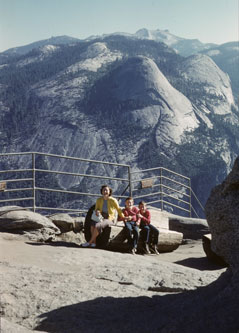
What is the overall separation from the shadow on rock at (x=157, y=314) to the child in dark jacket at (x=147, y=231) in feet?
14.1

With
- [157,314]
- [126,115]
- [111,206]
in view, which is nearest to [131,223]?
[111,206]

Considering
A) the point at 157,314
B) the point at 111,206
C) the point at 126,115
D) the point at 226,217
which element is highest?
the point at 126,115

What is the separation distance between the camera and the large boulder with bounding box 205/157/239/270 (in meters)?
4.53

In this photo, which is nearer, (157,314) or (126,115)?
(157,314)

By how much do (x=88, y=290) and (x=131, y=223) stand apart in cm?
378

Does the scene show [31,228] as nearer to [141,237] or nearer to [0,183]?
[0,183]

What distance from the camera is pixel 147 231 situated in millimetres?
9195

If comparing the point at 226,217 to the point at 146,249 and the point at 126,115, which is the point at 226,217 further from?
the point at 126,115

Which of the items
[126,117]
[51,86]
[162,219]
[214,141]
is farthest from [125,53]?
[162,219]

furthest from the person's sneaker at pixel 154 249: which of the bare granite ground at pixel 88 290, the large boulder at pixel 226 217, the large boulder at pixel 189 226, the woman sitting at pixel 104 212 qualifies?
the large boulder at pixel 226 217

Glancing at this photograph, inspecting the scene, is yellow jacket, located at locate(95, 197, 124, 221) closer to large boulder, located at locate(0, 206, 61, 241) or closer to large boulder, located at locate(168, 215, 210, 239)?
large boulder, located at locate(0, 206, 61, 241)

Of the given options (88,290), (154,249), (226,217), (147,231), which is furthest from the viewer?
(154,249)

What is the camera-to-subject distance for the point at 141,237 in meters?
9.26

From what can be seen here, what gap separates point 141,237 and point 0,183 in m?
3.24
